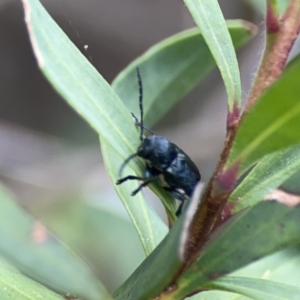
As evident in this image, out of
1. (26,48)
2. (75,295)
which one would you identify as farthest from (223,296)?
(26,48)

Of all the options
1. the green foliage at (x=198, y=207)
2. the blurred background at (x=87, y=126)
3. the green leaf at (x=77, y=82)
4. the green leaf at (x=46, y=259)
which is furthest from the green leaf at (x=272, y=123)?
the blurred background at (x=87, y=126)

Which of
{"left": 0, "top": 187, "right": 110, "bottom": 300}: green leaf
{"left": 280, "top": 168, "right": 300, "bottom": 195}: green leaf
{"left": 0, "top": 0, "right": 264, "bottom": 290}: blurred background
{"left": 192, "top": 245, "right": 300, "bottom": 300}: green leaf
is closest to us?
{"left": 280, "top": 168, "right": 300, "bottom": 195}: green leaf

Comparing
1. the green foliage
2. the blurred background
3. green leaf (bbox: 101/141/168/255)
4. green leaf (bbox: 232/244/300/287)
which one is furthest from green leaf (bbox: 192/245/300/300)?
the blurred background

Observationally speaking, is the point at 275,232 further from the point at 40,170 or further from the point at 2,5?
the point at 2,5

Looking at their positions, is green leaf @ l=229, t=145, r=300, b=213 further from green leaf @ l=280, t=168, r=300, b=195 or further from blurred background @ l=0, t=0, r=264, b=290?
blurred background @ l=0, t=0, r=264, b=290

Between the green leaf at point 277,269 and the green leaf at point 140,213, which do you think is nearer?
the green leaf at point 140,213

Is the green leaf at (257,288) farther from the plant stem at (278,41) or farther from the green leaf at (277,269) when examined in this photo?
the green leaf at (277,269)
